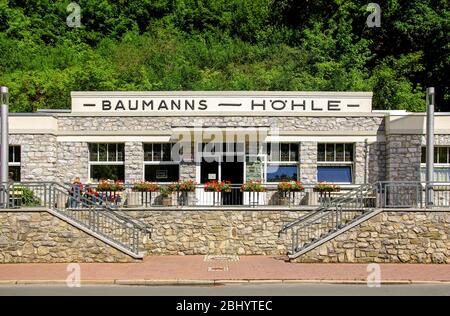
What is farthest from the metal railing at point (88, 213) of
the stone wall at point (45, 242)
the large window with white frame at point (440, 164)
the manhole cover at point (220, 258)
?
the large window with white frame at point (440, 164)

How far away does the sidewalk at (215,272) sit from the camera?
18000 mm

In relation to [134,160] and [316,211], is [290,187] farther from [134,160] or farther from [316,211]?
[134,160]

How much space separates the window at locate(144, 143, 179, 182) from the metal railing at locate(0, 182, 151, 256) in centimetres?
344

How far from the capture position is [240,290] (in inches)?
642

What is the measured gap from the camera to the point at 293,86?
144 ft

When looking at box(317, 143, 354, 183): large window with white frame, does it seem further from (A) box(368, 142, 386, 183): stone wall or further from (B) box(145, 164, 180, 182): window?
(B) box(145, 164, 180, 182): window

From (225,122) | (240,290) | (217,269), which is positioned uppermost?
(225,122)

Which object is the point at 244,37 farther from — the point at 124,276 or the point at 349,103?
the point at 124,276

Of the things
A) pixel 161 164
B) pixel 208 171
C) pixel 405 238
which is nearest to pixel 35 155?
pixel 161 164

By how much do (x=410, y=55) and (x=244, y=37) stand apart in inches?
574

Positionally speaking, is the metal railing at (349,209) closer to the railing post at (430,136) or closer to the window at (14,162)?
the railing post at (430,136)

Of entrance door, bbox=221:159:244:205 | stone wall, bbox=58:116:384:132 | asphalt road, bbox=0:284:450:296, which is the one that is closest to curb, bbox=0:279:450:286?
asphalt road, bbox=0:284:450:296

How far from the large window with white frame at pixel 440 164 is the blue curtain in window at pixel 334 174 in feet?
9.03

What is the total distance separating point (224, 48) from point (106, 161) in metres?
27.0
